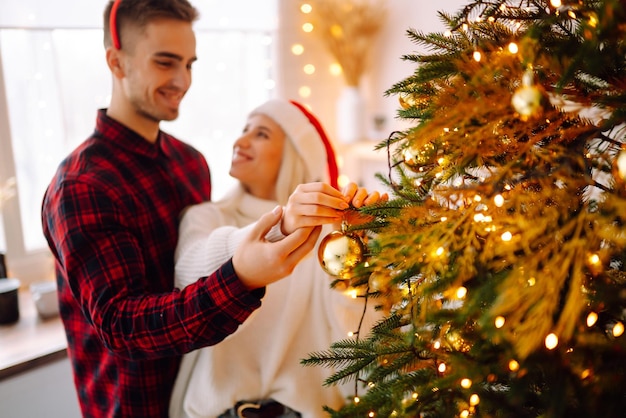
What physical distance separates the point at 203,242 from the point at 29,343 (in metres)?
0.85

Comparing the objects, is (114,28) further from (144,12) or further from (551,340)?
(551,340)

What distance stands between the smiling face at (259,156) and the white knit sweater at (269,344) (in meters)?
0.17

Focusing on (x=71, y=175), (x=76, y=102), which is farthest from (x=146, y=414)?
(x=76, y=102)

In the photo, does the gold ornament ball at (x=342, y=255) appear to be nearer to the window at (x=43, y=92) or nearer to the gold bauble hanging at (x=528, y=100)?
the gold bauble hanging at (x=528, y=100)

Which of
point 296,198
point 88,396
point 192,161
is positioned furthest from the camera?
point 192,161

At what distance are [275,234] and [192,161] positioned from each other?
0.68m

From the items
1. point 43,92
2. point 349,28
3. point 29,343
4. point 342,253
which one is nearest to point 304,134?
point 342,253

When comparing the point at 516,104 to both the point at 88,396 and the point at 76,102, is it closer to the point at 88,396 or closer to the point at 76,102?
the point at 88,396

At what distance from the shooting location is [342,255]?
0.79m

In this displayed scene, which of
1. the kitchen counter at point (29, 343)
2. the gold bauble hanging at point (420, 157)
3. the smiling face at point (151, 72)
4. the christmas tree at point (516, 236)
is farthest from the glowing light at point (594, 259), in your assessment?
the kitchen counter at point (29, 343)

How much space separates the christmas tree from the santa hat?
2.27 feet

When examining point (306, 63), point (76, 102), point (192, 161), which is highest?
point (306, 63)

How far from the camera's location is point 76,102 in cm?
209

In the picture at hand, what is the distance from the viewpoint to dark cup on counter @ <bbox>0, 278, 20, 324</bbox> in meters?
1.70
